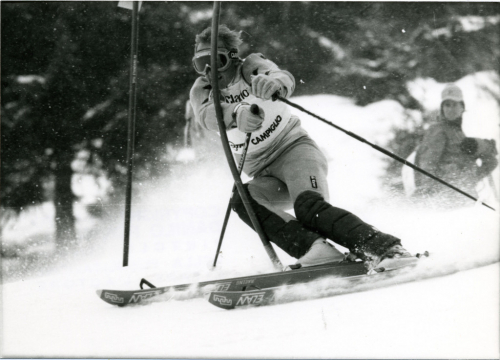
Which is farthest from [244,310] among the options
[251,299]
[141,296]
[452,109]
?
[452,109]

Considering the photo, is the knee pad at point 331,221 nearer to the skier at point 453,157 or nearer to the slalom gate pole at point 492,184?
the skier at point 453,157

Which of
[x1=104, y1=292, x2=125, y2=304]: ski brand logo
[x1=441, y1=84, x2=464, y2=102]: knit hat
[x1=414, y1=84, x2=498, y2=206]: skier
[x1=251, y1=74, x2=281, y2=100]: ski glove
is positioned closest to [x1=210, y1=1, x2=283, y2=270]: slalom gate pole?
[x1=251, y1=74, x2=281, y2=100]: ski glove

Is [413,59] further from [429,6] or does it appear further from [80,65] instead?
[80,65]

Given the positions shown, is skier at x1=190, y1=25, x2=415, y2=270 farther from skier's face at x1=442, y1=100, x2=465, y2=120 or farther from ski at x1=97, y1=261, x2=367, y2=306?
skier's face at x1=442, y1=100, x2=465, y2=120

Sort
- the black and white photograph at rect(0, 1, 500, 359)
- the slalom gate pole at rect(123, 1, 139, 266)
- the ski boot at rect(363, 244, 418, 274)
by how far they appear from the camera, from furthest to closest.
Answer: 1. the slalom gate pole at rect(123, 1, 139, 266)
2. the ski boot at rect(363, 244, 418, 274)
3. the black and white photograph at rect(0, 1, 500, 359)

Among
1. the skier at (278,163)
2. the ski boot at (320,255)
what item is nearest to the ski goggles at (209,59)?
the skier at (278,163)

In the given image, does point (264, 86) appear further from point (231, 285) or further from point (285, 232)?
point (231, 285)
